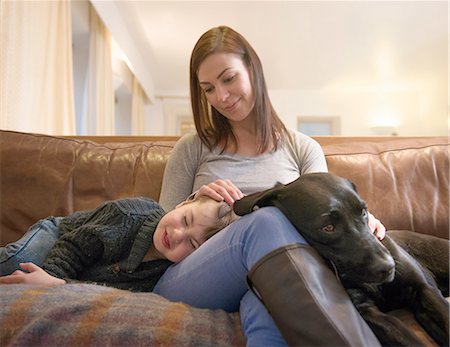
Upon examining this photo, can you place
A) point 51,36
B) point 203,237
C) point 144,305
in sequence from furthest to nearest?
1. point 51,36
2. point 203,237
3. point 144,305

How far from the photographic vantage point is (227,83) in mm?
1482

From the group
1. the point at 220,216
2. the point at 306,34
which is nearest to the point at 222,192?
the point at 220,216

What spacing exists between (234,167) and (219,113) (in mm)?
284

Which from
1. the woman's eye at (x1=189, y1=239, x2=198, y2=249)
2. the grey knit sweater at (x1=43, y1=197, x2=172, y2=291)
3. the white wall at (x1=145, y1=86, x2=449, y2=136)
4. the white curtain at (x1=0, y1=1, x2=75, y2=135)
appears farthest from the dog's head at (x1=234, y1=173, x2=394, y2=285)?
the white wall at (x1=145, y1=86, x2=449, y2=136)

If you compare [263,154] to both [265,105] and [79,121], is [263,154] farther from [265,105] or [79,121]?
[79,121]

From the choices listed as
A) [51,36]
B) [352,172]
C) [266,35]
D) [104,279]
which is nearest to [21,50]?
[51,36]

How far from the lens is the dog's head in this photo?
0.79m

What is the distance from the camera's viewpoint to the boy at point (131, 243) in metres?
1.08

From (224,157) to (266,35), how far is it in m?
3.61

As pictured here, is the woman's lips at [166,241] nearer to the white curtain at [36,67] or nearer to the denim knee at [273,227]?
the denim knee at [273,227]

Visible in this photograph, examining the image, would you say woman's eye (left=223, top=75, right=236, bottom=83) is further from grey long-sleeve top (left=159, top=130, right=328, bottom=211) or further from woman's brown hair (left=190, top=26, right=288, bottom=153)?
grey long-sleeve top (left=159, top=130, right=328, bottom=211)

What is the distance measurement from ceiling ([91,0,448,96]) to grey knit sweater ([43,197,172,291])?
294 cm

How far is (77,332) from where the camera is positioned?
72 cm

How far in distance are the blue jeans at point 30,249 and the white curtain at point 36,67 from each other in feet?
4.11
